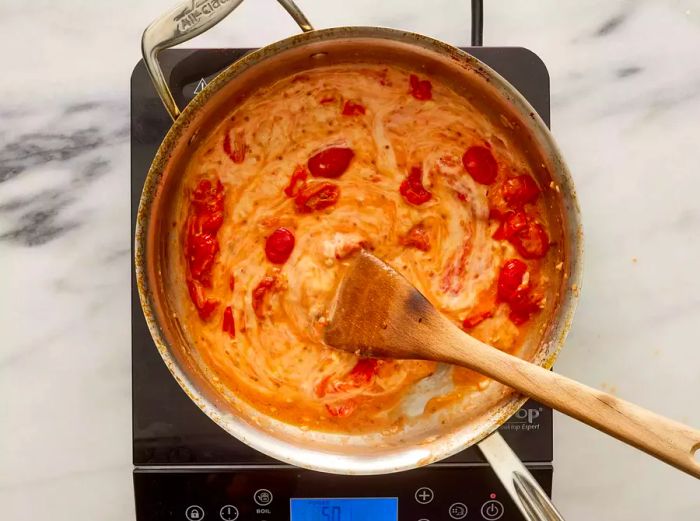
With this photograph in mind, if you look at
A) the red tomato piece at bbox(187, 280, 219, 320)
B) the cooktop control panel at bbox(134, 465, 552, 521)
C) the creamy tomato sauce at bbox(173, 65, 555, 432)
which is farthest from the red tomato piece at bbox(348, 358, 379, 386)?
the red tomato piece at bbox(187, 280, 219, 320)

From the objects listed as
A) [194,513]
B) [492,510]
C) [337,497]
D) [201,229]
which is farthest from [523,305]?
[194,513]

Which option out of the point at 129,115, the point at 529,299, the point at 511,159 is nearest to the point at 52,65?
the point at 129,115

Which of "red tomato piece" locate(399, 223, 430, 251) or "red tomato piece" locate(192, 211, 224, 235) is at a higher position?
"red tomato piece" locate(192, 211, 224, 235)

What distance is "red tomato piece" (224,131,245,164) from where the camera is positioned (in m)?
1.27

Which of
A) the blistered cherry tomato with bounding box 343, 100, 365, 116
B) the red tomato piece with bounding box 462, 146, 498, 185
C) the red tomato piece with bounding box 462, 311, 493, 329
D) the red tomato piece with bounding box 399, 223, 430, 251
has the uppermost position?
the blistered cherry tomato with bounding box 343, 100, 365, 116

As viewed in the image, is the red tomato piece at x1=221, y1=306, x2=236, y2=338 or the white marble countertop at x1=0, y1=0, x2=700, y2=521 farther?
the white marble countertop at x1=0, y1=0, x2=700, y2=521

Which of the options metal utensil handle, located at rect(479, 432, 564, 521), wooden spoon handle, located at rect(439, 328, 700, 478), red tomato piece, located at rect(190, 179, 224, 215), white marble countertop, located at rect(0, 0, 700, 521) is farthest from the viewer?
white marble countertop, located at rect(0, 0, 700, 521)

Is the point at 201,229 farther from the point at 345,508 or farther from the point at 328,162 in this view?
the point at 345,508

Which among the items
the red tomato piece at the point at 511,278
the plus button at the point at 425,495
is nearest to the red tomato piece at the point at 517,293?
the red tomato piece at the point at 511,278

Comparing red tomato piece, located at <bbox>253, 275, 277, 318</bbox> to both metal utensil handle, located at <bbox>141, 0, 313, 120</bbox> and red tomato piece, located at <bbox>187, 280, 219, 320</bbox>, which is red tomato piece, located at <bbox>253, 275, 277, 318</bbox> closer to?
red tomato piece, located at <bbox>187, 280, 219, 320</bbox>

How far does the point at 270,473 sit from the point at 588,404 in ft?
1.82

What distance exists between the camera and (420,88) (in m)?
1.28

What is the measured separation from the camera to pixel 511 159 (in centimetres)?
128

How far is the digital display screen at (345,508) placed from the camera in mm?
1299
